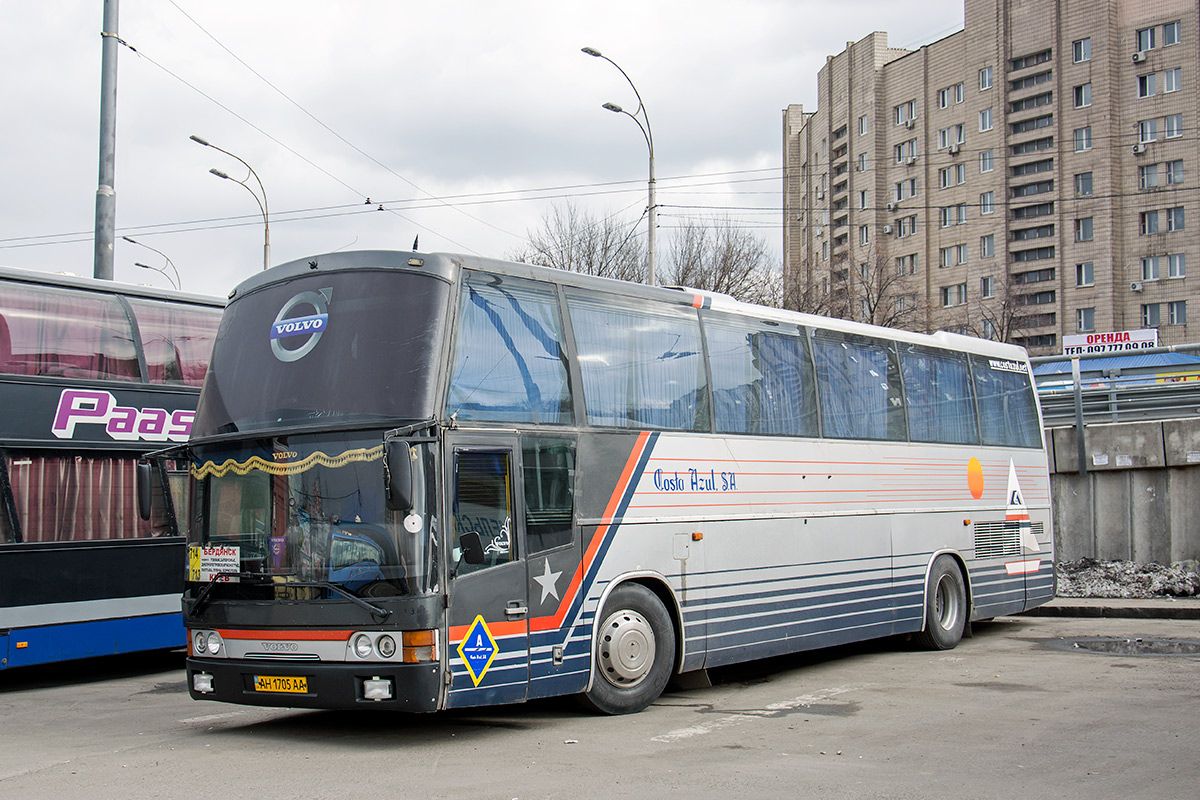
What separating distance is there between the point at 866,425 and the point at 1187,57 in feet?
188

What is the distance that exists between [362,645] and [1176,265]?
62.1 meters

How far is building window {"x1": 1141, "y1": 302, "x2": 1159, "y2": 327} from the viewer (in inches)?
2417

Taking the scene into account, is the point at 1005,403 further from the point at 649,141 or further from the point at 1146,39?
the point at 1146,39

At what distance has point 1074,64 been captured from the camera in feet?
212

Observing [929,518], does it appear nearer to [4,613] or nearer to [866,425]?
[866,425]

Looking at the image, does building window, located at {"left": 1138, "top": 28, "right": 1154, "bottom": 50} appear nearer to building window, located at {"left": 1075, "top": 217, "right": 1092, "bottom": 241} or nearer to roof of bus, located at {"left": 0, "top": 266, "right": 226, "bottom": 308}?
building window, located at {"left": 1075, "top": 217, "right": 1092, "bottom": 241}

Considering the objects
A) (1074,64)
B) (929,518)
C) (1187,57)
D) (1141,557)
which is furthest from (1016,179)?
(929,518)

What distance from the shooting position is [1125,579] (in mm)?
17812

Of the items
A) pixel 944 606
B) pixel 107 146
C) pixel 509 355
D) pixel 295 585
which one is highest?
pixel 107 146

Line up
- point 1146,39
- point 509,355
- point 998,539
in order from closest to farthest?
point 509,355, point 998,539, point 1146,39

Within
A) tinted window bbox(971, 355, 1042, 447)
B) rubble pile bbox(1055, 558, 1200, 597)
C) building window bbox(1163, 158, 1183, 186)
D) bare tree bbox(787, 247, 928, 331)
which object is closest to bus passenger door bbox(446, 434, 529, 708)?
tinted window bbox(971, 355, 1042, 447)

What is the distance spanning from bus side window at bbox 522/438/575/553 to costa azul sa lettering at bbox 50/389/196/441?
453 centimetres

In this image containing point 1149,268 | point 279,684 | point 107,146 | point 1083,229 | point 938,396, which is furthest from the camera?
point 1083,229

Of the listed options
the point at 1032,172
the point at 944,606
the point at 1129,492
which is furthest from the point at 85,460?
the point at 1032,172
